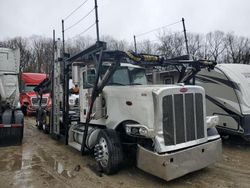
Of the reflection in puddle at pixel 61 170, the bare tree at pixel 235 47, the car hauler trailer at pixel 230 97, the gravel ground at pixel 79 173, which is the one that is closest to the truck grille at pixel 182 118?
the gravel ground at pixel 79 173

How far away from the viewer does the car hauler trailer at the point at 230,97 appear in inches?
299

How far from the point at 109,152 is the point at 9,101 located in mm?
4693

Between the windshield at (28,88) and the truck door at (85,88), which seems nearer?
the truck door at (85,88)

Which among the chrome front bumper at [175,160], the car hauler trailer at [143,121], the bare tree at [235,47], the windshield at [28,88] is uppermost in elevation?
the bare tree at [235,47]

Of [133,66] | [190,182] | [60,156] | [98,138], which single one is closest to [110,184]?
[98,138]

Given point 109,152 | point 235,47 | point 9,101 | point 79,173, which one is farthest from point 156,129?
point 235,47

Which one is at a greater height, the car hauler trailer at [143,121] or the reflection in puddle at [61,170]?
the car hauler trailer at [143,121]

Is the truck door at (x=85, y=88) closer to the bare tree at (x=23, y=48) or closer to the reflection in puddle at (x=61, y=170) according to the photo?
the reflection in puddle at (x=61, y=170)

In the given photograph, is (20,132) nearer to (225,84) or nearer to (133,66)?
(133,66)

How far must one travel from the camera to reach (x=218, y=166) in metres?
6.12

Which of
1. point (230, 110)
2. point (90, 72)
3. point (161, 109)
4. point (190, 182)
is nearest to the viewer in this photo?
point (161, 109)

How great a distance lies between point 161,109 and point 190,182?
1.52m

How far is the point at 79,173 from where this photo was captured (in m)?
5.60

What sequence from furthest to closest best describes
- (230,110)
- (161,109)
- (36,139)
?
(36,139)
(230,110)
(161,109)
